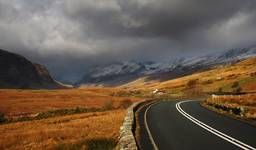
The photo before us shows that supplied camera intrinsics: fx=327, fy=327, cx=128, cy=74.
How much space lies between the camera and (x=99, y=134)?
22.4 m

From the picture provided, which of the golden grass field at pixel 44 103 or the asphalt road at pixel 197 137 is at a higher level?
the golden grass field at pixel 44 103

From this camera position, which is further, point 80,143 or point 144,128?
point 144,128

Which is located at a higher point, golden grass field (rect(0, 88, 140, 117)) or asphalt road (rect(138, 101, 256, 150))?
golden grass field (rect(0, 88, 140, 117))

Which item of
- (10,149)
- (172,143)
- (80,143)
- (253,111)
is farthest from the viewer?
(253,111)

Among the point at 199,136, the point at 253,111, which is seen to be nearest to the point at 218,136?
the point at 199,136

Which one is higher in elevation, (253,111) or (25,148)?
(253,111)

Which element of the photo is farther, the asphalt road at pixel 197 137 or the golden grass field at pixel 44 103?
the golden grass field at pixel 44 103

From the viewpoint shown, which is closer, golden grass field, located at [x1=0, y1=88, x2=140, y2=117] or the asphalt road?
the asphalt road

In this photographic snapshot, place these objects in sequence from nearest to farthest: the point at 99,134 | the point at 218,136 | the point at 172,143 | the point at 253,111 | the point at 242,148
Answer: the point at 242,148 < the point at 172,143 < the point at 218,136 < the point at 99,134 < the point at 253,111

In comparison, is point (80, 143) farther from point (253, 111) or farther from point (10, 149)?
point (253, 111)

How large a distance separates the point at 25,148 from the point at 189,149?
36.5 feet

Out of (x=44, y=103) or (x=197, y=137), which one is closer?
(x=197, y=137)

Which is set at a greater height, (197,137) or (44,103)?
(44,103)

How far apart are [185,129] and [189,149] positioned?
22.3 feet
